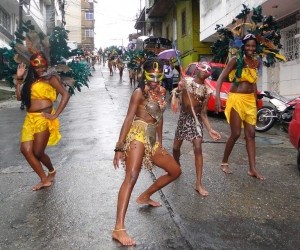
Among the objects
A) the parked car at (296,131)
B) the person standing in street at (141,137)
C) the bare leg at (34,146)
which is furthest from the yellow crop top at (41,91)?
the parked car at (296,131)

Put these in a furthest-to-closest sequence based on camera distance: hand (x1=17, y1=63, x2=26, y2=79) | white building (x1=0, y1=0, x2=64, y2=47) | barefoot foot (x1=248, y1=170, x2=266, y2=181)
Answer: white building (x1=0, y1=0, x2=64, y2=47)
barefoot foot (x1=248, y1=170, x2=266, y2=181)
hand (x1=17, y1=63, x2=26, y2=79)

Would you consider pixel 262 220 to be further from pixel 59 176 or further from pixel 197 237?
pixel 59 176

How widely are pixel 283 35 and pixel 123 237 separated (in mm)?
13134

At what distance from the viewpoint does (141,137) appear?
3842 millimetres

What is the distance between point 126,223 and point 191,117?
179 centimetres

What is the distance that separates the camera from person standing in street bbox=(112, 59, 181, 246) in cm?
369

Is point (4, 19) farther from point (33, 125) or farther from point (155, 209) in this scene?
point (155, 209)

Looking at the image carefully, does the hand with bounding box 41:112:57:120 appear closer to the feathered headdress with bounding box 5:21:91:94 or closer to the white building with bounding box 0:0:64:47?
the feathered headdress with bounding box 5:21:91:94

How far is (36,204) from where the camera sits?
4.77 metres

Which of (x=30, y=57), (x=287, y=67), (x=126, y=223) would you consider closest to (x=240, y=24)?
(x=30, y=57)

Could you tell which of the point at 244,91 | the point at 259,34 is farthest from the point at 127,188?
the point at 259,34

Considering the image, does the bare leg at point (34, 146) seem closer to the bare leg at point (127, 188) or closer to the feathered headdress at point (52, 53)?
the feathered headdress at point (52, 53)

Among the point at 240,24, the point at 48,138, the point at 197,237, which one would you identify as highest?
the point at 240,24

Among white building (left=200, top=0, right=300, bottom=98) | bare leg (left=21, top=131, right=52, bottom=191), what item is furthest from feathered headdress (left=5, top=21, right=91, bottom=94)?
white building (left=200, top=0, right=300, bottom=98)
